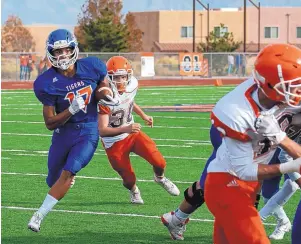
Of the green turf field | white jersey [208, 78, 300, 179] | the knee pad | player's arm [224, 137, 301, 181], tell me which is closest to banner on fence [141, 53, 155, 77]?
the green turf field

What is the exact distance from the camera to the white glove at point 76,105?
7.92 metres

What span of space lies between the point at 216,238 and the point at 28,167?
6971 millimetres

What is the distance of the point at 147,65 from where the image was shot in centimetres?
4362

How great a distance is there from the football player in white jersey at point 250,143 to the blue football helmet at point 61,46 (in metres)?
2.77

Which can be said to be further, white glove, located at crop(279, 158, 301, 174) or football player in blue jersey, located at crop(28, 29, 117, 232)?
football player in blue jersey, located at crop(28, 29, 117, 232)

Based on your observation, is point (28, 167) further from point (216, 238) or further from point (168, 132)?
point (216, 238)

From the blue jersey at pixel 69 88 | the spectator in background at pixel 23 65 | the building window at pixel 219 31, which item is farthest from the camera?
the building window at pixel 219 31

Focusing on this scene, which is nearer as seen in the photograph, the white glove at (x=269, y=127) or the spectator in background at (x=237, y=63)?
the white glove at (x=269, y=127)

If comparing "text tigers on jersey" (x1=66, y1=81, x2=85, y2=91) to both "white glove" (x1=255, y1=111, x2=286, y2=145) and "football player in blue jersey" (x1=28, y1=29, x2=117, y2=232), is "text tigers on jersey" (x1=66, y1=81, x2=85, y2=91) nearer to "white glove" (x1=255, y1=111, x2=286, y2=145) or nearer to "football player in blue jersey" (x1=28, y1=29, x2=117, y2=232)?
"football player in blue jersey" (x1=28, y1=29, x2=117, y2=232)

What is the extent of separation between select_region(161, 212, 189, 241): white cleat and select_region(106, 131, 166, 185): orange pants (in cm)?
182

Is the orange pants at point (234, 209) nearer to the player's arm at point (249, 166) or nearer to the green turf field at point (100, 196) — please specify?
the player's arm at point (249, 166)

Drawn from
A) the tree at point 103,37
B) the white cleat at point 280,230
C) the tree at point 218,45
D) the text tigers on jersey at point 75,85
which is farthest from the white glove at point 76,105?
the tree at point 218,45

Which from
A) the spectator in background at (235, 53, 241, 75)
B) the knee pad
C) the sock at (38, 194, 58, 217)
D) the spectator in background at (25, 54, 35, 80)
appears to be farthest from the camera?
the spectator in background at (235, 53, 241, 75)

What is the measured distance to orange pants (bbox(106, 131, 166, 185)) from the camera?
9672mm
